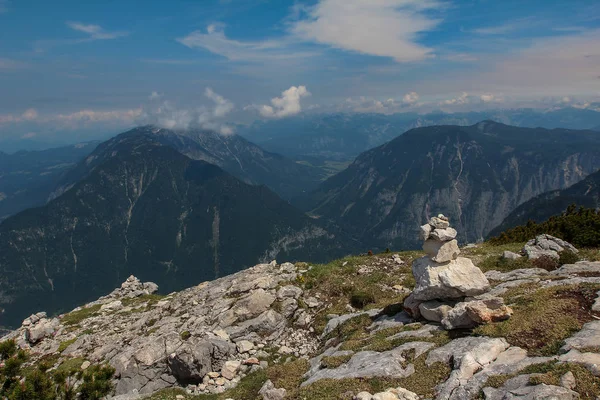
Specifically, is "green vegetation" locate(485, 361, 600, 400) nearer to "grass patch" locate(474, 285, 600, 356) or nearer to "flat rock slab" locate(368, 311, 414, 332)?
"grass patch" locate(474, 285, 600, 356)

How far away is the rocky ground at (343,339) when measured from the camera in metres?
14.1

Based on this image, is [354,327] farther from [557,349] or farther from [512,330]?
[557,349]

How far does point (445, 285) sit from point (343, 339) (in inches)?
323

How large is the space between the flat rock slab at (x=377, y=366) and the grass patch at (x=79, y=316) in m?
40.6

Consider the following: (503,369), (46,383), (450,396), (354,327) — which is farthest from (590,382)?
(46,383)

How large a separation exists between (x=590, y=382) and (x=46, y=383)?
24.3 metres

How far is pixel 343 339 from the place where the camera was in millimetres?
23656

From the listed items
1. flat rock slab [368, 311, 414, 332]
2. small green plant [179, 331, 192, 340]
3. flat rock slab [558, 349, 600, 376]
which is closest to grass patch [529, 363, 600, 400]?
flat rock slab [558, 349, 600, 376]

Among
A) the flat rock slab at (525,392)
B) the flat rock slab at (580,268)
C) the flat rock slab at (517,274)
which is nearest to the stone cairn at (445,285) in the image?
the flat rock slab at (525,392)

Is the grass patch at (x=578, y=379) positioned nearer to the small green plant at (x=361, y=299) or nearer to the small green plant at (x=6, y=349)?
the small green plant at (x=361, y=299)

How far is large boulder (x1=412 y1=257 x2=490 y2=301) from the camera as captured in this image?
68.6 ft

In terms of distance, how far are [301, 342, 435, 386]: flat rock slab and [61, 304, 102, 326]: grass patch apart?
4061cm

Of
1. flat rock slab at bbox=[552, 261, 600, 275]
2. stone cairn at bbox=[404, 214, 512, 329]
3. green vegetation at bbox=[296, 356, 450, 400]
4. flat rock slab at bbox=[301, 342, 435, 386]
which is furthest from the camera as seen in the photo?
flat rock slab at bbox=[552, 261, 600, 275]

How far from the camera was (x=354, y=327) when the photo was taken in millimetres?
24703
